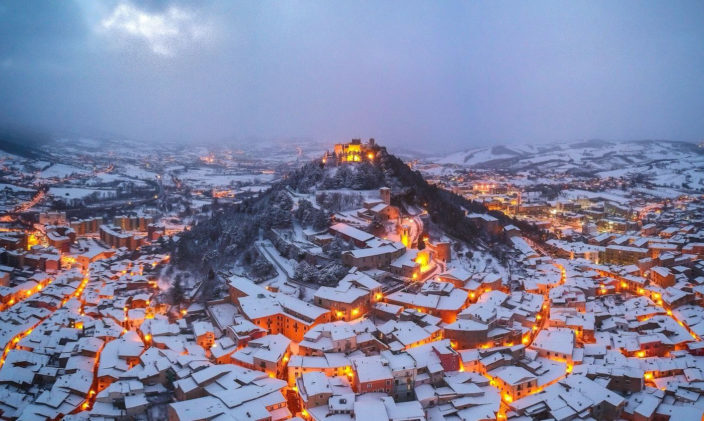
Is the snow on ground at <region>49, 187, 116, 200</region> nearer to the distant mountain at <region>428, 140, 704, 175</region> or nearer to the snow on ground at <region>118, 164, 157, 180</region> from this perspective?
the snow on ground at <region>118, 164, 157, 180</region>

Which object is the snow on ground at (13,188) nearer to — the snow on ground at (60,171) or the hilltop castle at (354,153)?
the snow on ground at (60,171)

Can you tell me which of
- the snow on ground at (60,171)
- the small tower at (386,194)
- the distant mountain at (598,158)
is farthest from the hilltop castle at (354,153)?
the distant mountain at (598,158)

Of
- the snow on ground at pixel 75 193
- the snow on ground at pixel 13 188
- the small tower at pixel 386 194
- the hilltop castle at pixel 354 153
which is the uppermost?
the hilltop castle at pixel 354 153

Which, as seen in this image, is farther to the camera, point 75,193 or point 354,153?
point 75,193

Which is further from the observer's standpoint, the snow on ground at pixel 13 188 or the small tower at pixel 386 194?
the snow on ground at pixel 13 188

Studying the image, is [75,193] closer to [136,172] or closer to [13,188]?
[13,188]

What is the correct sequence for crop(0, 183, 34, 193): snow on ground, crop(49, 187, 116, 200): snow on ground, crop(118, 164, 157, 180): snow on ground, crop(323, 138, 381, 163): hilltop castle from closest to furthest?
1. crop(323, 138, 381, 163): hilltop castle
2. crop(0, 183, 34, 193): snow on ground
3. crop(49, 187, 116, 200): snow on ground
4. crop(118, 164, 157, 180): snow on ground

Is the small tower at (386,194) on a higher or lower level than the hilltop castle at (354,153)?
lower

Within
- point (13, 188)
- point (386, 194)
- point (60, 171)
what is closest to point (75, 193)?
point (13, 188)

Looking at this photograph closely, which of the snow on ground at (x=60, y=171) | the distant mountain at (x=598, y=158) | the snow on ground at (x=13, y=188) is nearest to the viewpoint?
the snow on ground at (x=13, y=188)

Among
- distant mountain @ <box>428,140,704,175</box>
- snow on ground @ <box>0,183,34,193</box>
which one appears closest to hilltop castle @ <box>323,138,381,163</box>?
snow on ground @ <box>0,183,34,193</box>
